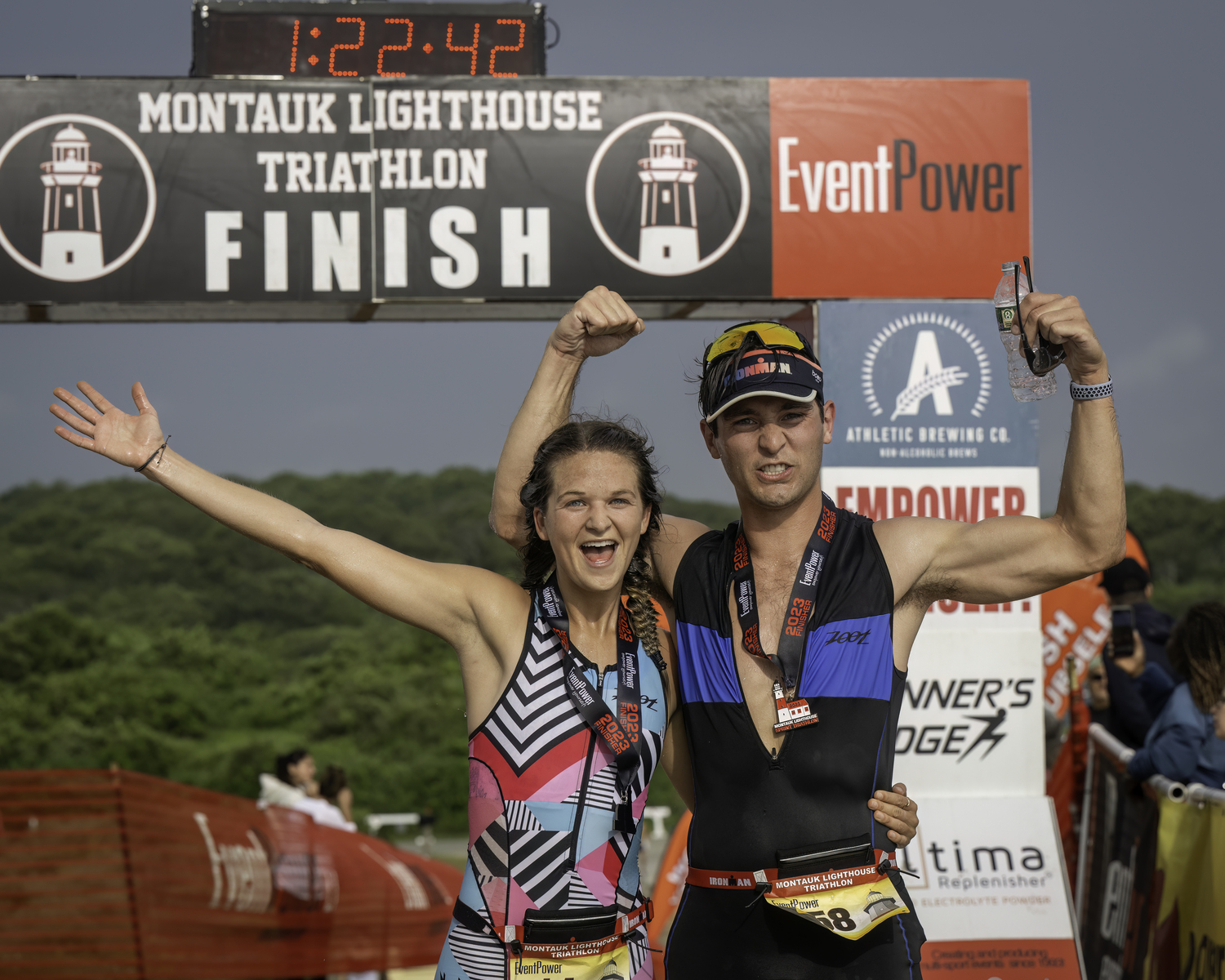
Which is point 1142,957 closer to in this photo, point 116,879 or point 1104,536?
point 1104,536

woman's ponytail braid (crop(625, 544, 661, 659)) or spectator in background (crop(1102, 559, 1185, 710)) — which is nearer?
woman's ponytail braid (crop(625, 544, 661, 659))

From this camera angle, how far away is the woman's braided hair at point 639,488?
296 centimetres

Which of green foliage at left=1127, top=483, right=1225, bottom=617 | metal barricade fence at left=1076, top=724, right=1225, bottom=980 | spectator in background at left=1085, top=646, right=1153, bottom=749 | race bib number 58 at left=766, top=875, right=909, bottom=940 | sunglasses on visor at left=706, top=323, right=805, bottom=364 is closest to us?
race bib number 58 at left=766, top=875, right=909, bottom=940

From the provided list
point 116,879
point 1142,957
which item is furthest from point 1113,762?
point 116,879

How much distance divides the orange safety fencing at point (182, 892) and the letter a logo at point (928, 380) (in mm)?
4950

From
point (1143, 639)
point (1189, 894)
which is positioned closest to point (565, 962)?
point (1189, 894)

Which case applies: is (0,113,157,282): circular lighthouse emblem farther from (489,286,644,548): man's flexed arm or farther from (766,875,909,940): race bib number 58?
(766,875,909,940): race bib number 58

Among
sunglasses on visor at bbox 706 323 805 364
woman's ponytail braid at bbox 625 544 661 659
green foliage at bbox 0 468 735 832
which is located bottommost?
green foliage at bbox 0 468 735 832

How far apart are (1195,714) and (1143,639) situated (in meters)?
1.73

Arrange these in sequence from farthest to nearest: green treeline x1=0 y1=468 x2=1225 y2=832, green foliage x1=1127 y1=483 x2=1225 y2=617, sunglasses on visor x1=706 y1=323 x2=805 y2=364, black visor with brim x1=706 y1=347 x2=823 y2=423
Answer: green foliage x1=1127 y1=483 x2=1225 y2=617 < green treeline x1=0 y1=468 x2=1225 y2=832 < sunglasses on visor x1=706 y1=323 x2=805 y2=364 < black visor with brim x1=706 y1=347 x2=823 y2=423

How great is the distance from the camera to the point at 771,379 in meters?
3.01

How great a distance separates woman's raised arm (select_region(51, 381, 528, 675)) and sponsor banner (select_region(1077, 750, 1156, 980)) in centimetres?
324

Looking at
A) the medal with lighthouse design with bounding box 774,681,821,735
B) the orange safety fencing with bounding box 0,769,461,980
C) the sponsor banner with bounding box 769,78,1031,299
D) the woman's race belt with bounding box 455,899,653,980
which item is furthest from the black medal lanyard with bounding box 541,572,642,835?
the orange safety fencing with bounding box 0,769,461,980

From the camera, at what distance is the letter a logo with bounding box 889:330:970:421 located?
5.82m
